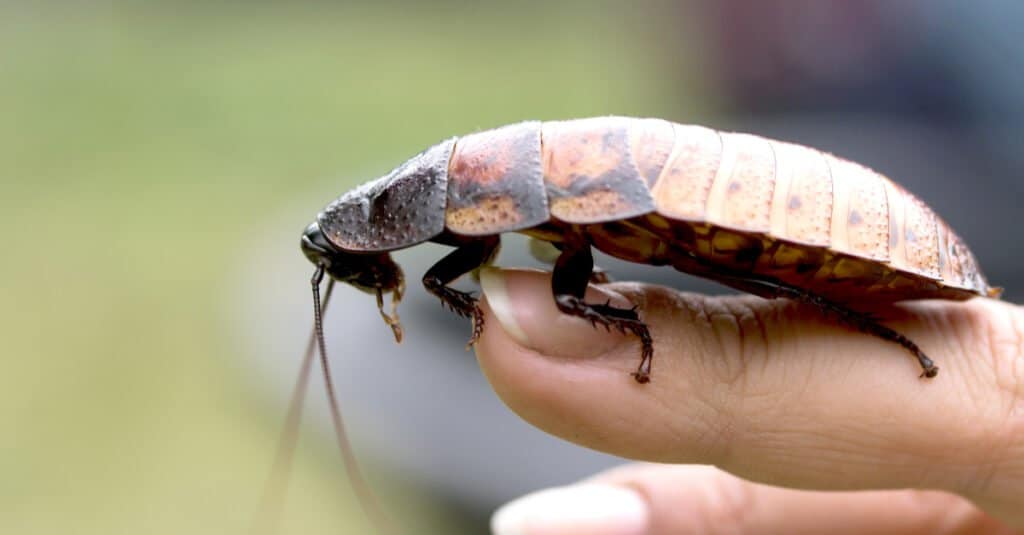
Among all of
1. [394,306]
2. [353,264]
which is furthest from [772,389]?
[353,264]

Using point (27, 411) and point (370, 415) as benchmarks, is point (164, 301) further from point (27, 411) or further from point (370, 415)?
point (370, 415)

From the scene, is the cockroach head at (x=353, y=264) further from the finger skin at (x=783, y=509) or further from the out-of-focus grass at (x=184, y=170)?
the out-of-focus grass at (x=184, y=170)

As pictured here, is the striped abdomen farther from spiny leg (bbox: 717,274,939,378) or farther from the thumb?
the thumb

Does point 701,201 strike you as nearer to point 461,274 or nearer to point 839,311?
point 839,311

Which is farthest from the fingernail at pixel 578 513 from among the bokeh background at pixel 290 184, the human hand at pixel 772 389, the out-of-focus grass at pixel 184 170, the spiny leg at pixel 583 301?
the out-of-focus grass at pixel 184 170

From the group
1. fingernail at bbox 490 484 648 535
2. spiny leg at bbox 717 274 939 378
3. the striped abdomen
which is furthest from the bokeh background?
the striped abdomen

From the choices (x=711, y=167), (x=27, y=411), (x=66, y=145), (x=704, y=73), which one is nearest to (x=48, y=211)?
(x=66, y=145)
